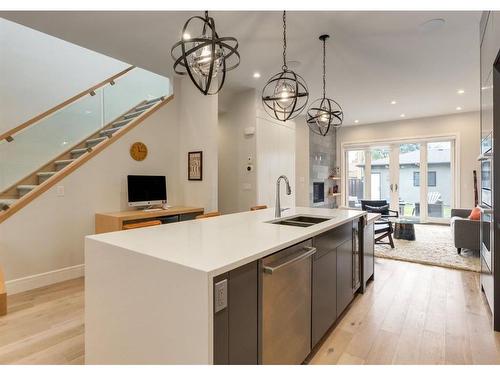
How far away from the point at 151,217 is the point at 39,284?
1421mm

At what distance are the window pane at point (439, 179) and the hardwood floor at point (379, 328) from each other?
15.9 ft

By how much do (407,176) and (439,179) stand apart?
0.76m

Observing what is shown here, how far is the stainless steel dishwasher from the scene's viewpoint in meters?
1.44

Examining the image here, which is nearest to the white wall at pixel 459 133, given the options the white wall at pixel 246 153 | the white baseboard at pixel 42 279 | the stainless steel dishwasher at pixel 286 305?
the white wall at pixel 246 153

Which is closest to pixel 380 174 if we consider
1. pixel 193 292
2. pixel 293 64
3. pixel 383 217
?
pixel 383 217

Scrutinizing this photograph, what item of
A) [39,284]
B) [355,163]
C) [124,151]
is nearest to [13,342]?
[39,284]

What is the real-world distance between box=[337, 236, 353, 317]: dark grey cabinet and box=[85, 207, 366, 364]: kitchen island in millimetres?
339

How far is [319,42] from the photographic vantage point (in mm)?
3455

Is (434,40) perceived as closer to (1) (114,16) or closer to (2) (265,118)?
(2) (265,118)

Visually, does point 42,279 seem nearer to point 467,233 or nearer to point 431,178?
point 467,233

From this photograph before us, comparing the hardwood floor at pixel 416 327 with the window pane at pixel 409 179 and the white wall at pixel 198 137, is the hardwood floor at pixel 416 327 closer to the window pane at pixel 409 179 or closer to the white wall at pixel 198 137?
the white wall at pixel 198 137

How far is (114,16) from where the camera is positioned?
2881mm

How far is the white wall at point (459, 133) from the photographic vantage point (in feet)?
22.9

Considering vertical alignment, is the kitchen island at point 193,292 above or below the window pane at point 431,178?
below
